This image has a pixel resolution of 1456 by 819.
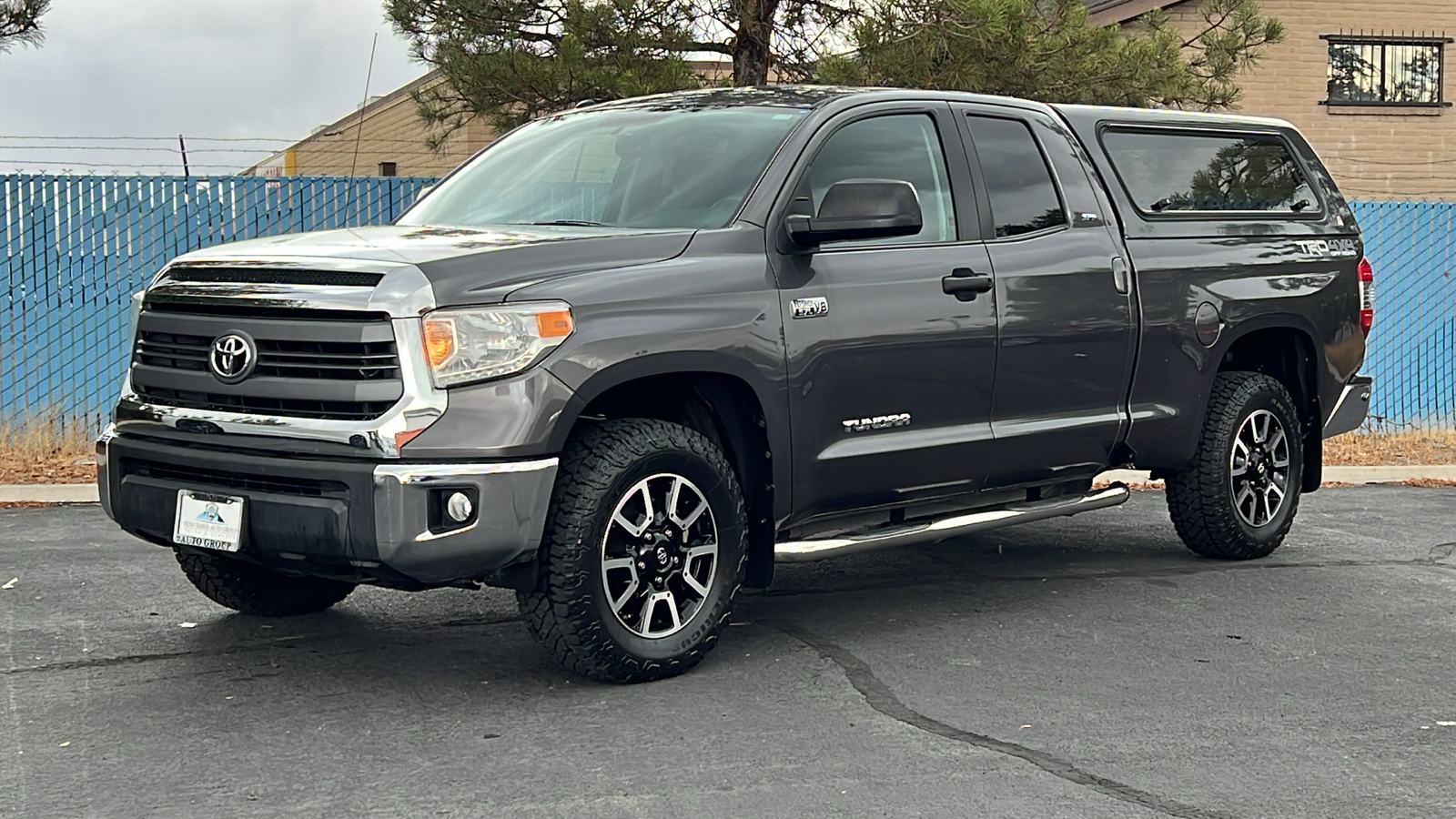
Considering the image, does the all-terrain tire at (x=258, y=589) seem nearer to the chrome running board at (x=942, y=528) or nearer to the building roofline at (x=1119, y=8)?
the chrome running board at (x=942, y=528)

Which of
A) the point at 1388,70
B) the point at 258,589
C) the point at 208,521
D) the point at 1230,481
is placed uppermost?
the point at 1388,70

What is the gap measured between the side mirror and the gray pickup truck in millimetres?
11

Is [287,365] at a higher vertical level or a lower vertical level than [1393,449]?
higher

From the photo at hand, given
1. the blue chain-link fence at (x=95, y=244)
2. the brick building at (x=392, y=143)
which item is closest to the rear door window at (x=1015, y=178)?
the blue chain-link fence at (x=95, y=244)

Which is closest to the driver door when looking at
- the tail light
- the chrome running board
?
the chrome running board

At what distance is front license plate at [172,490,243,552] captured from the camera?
5078 millimetres

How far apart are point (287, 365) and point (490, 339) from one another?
0.63 meters

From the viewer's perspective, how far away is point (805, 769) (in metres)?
4.53

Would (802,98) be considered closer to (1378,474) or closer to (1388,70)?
(1378,474)

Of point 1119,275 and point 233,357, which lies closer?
point 233,357

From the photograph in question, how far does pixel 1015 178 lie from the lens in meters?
6.87

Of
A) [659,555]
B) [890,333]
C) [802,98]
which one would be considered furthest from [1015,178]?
[659,555]

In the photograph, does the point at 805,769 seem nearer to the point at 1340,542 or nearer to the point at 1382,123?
the point at 1340,542

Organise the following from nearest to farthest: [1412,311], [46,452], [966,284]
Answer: [966,284] < [46,452] < [1412,311]
